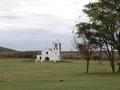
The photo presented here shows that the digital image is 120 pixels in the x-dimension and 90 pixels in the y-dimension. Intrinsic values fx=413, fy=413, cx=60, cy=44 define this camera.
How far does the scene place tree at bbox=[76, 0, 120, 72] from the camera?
183ft

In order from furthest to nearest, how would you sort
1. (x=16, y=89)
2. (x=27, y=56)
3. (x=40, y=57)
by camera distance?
1. (x=27, y=56)
2. (x=40, y=57)
3. (x=16, y=89)

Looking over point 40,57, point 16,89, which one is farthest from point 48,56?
point 16,89

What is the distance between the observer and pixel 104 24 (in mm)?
56656

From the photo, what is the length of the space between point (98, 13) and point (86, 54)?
688 centimetres

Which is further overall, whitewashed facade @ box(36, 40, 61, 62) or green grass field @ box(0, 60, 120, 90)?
whitewashed facade @ box(36, 40, 61, 62)

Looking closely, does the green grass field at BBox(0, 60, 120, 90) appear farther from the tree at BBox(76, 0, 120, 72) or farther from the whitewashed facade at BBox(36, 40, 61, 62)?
the whitewashed facade at BBox(36, 40, 61, 62)

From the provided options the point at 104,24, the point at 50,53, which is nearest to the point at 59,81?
the point at 104,24

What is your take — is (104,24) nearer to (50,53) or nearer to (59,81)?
(59,81)

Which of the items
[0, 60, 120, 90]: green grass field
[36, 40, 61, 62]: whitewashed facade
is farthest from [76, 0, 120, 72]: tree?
[36, 40, 61, 62]: whitewashed facade

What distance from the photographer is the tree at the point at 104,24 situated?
55875 mm

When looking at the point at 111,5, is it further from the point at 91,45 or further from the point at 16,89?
the point at 16,89

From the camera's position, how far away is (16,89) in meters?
29.9

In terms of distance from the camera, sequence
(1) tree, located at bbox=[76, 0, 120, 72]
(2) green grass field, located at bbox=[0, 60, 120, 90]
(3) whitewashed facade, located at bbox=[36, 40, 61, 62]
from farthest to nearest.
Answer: (3) whitewashed facade, located at bbox=[36, 40, 61, 62], (1) tree, located at bbox=[76, 0, 120, 72], (2) green grass field, located at bbox=[0, 60, 120, 90]

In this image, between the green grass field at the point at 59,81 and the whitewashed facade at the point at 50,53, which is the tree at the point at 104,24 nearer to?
the green grass field at the point at 59,81
